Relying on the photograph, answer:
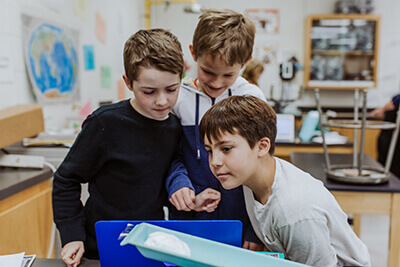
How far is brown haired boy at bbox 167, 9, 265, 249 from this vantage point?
3.43 ft

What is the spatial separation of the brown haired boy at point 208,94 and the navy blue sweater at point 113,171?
64 mm

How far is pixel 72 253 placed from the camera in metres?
0.92

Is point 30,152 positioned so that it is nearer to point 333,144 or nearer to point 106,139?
point 106,139

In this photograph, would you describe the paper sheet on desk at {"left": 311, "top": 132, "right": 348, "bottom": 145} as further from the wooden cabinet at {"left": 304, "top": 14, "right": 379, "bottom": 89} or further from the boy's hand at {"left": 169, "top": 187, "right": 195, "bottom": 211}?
the boy's hand at {"left": 169, "top": 187, "right": 195, "bottom": 211}

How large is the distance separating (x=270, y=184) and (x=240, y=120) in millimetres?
200

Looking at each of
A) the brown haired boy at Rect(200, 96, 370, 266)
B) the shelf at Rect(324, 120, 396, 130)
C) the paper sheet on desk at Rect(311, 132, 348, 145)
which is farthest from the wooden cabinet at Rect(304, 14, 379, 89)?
the brown haired boy at Rect(200, 96, 370, 266)

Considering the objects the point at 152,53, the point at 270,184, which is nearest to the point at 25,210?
the point at 152,53

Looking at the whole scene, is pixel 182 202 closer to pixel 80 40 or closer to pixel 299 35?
pixel 80 40

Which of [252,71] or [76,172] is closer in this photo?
[76,172]

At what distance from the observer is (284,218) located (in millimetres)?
896

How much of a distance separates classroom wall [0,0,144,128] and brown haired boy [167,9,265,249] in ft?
4.03

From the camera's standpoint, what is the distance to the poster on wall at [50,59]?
7.06 ft

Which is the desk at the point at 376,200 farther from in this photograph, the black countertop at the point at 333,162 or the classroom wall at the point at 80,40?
the classroom wall at the point at 80,40

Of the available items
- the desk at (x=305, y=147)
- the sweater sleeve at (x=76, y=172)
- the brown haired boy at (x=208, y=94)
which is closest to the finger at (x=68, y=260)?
the sweater sleeve at (x=76, y=172)
